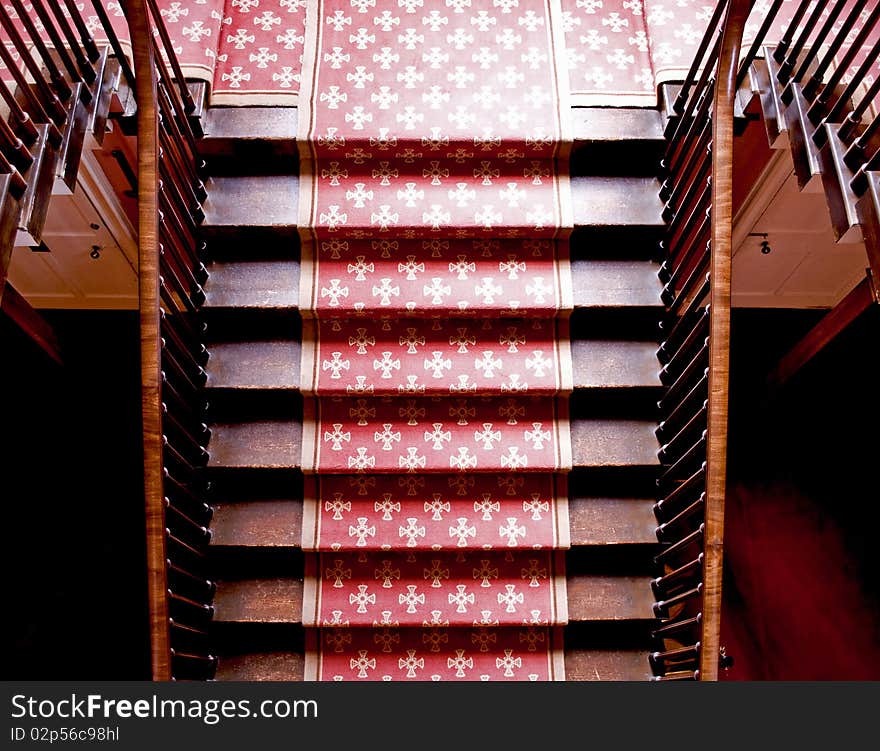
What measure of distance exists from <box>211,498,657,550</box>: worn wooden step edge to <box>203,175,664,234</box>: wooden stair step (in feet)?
A: 3.75

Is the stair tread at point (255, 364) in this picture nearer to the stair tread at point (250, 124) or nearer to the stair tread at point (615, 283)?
the stair tread at point (250, 124)

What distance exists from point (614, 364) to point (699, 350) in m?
0.38

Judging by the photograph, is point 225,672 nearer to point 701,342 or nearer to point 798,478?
point 701,342

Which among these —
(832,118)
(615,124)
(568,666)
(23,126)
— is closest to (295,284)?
(23,126)

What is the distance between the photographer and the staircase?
2.87m

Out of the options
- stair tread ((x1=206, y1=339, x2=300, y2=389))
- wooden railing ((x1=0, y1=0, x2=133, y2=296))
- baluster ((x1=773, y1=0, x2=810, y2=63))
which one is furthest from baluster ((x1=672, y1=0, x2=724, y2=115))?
wooden railing ((x1=0, y1=0, x2=133, y2=296))

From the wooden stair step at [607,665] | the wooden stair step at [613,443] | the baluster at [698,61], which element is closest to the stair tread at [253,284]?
the wooden stair step at [613,443]

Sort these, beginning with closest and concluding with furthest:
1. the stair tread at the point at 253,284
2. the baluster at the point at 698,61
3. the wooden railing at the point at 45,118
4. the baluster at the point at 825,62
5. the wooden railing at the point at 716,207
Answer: the wooden railing at the point at 45,118 → the wooden railing at the point at 716,207 → the baluster at the point at 825,62 → the baluster at the point at 698,61 → the stair tread at the point at 253,284

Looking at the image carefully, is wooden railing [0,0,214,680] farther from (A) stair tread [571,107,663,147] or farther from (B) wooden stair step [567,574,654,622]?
(A) stair tread [571,107,663,147]

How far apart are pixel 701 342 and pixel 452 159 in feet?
4.19

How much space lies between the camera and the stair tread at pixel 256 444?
9.43ft

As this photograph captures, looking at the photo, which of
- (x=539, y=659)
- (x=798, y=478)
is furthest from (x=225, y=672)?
(x=798, y=478)

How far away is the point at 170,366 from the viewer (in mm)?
2518

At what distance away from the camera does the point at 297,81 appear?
314cm
